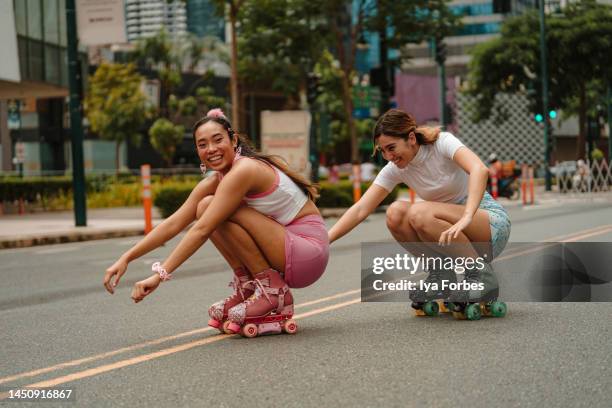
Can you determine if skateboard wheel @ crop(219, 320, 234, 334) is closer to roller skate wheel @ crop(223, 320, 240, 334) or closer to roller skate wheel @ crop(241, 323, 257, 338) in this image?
roller skate wheel @ crop(223, 320, 240, 334)

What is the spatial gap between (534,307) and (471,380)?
2.53m

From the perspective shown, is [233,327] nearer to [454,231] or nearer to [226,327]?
[226,327]

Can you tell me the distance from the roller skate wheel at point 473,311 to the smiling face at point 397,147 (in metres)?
1.02

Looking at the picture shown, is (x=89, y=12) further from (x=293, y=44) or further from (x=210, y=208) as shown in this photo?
(x=210, y=208)

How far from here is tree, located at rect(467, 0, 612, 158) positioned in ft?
138

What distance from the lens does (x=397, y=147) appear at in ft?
20.1

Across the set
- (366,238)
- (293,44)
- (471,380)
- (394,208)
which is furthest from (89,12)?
(471,380)

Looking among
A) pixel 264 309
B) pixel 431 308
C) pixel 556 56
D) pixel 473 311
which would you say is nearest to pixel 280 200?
pixel 264 309

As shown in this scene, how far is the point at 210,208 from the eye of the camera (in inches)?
221

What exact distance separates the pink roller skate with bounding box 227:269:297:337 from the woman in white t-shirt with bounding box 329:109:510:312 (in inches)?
21.9

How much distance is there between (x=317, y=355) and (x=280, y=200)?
1121mm

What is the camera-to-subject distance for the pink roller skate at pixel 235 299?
5.96 m

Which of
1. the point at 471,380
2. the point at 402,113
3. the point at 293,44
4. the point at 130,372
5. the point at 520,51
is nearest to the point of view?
the point at 471,380

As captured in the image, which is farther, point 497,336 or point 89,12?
point 89,12
